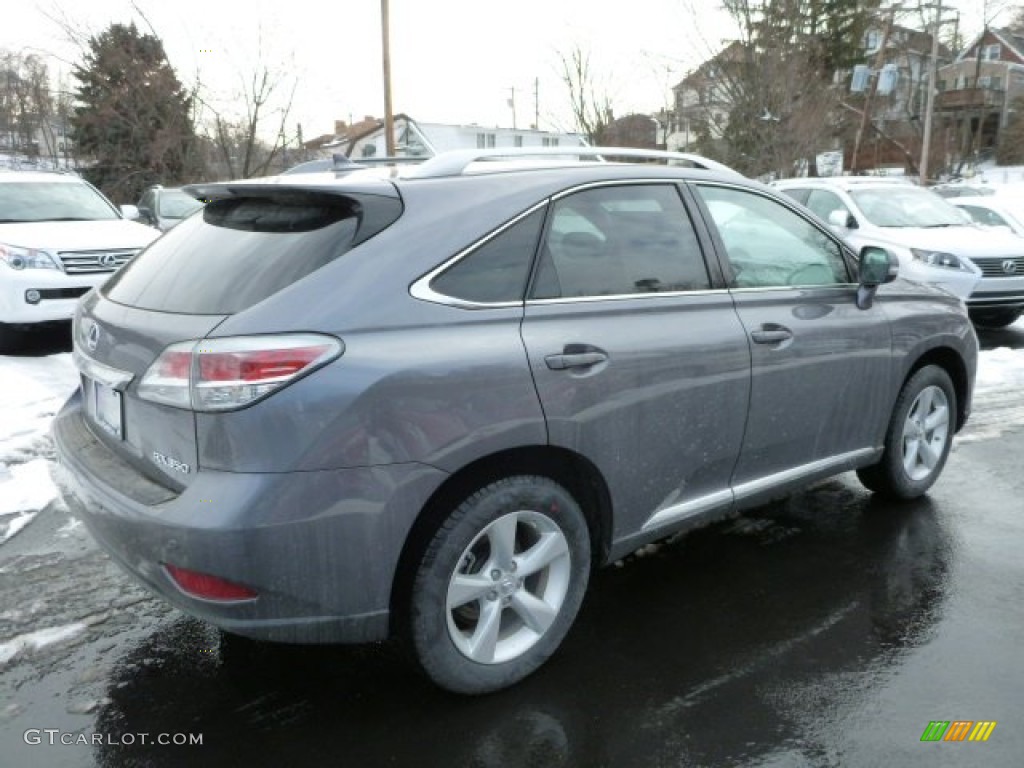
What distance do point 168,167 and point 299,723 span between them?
29.4m

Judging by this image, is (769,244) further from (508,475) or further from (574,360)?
(508,475)

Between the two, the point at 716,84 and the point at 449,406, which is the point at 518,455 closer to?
the point at 449,406

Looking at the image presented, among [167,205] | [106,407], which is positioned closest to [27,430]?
[106,407]

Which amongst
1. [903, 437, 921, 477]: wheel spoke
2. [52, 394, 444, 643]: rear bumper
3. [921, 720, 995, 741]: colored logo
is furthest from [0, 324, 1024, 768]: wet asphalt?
[903, 437, 921, 477]: wheel spoke

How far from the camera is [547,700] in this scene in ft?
9.23

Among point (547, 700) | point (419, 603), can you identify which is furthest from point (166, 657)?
point (547, 700)

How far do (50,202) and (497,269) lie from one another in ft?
26.9

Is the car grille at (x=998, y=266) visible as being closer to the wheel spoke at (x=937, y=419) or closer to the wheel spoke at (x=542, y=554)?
the wheel spoke at (x=937, y=419)

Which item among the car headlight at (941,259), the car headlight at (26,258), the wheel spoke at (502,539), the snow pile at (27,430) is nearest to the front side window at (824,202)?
the car headlight at (941,259)

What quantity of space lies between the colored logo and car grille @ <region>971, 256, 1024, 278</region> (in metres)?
8.31

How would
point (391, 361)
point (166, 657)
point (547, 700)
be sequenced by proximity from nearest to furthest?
point (391, 361) → point (547, 700) → point (166, 657)

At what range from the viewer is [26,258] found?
784 cm

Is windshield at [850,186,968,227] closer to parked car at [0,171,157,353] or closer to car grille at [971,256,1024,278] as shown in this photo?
car grille at [971,256,1024,278]

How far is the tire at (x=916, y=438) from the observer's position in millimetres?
4254
